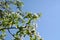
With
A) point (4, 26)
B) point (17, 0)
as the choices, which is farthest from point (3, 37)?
point (17, 0)

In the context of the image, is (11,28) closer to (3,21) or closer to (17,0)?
(3,21)

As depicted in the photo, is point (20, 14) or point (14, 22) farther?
point (20, 14)

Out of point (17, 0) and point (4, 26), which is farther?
point (17, 0)

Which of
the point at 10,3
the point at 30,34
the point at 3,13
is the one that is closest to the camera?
the point at 30,34

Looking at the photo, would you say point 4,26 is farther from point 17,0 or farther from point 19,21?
point 17,0

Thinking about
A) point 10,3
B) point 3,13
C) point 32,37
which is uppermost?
point 10,3

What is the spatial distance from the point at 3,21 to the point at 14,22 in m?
0.48

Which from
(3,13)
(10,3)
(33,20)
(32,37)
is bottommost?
(32,37)

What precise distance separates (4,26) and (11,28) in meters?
0.32

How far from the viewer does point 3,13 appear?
969 centimetres

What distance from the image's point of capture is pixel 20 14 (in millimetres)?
9961

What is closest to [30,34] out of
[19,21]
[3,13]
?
[19,21]

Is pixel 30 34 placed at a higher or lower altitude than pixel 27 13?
lower

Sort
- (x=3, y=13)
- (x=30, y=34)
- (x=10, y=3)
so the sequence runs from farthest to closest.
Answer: (x=10, y=3) < (x=3, y=13) < (x=30, y=34)
